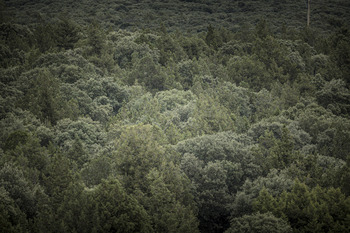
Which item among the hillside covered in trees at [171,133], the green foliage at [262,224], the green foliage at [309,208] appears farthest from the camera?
the hillside covered in trees at [171,133]

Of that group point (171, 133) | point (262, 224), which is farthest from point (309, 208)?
point (171, 133)

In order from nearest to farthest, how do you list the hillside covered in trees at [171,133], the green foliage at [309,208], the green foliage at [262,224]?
the green foliage at [262,224] → the green foliage at [309,208] → the hillside covered in trees at [171,133]

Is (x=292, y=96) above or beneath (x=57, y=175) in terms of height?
beneath

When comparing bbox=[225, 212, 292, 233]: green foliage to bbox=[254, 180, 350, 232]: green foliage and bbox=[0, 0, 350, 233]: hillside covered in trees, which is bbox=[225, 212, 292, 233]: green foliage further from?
bbox=[254, 180, 350, 232]: green foliage

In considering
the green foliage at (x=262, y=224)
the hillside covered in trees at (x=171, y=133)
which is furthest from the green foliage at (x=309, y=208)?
the green foliage at (x=262, y=224)

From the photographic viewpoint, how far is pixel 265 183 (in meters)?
37.2

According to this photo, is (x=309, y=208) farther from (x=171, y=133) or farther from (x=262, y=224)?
(x=171, y=133)

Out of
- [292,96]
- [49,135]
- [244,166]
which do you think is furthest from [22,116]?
[292,96]

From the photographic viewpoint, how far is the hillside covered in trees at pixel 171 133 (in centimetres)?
3166

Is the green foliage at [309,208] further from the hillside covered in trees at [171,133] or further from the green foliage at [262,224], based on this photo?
the green foliage at [262,224]

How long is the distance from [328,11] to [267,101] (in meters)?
90.6

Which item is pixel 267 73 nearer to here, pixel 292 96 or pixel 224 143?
pixel 292 96

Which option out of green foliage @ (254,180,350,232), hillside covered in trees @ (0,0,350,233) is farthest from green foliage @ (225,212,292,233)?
green foliage @ (254,180,350,232)

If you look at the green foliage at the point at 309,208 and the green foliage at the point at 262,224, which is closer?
the green foliage at the point at 262,224
